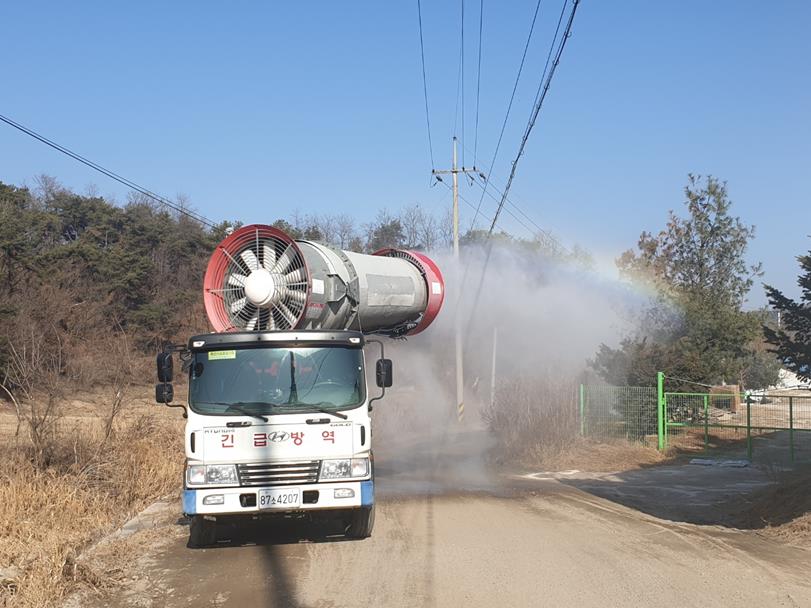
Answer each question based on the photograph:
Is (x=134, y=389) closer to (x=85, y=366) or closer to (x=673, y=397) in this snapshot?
(x=85, y=366)

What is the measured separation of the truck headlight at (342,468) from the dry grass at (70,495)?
248 centimetres

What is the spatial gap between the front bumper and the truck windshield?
90cm

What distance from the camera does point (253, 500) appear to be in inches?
345

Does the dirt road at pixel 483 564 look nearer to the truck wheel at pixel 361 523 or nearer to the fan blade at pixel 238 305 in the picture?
the truck wheel at pixel 361 523

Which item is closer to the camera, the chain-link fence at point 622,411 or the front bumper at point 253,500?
the front bumper at point 253,500

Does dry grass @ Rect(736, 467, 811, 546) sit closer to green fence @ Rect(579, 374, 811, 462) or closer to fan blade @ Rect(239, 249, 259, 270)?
green fence @ Rect(579, 374, 811, 462)

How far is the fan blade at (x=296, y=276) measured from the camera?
11.3 m

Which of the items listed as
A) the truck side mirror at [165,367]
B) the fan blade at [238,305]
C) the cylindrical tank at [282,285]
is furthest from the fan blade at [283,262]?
the truck side mirror at [165,367]

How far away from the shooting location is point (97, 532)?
10141mm

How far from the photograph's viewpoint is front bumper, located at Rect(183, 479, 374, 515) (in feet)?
28.6

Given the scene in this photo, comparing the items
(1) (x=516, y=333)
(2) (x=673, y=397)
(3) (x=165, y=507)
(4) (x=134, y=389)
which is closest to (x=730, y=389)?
(1) (x=516, y=333)

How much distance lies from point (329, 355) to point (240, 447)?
1.49 m

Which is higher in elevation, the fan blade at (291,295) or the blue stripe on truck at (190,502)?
the fan blade at (291,295)

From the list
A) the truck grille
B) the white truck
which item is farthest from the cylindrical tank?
the truck grille
